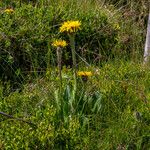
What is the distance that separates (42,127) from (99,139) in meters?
0.28

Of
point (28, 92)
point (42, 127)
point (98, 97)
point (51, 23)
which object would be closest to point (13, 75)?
point (28, 92)

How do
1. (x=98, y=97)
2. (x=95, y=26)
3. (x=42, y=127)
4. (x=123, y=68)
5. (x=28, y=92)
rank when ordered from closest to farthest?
(x=42, y=127) → (x=98, y=97) → (x=28, y=92) → (x=123, y=68) → (x=95, y=26)

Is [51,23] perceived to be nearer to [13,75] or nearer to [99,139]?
[13,75]

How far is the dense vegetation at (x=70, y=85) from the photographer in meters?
2.29

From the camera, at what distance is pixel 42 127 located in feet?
7.43

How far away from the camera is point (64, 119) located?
247 cm

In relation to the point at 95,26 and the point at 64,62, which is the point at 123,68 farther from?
the point at 95,26

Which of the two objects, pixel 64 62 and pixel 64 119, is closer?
pixel 64 119

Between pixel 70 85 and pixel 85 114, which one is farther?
pixel 70 85

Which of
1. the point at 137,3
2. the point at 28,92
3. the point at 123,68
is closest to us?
the point at 28,92

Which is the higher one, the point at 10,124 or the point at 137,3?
the point at 137,3

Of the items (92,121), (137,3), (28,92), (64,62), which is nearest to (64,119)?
(92,121)

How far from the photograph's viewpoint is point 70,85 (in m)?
2.83

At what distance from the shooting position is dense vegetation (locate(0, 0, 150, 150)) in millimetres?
2293
